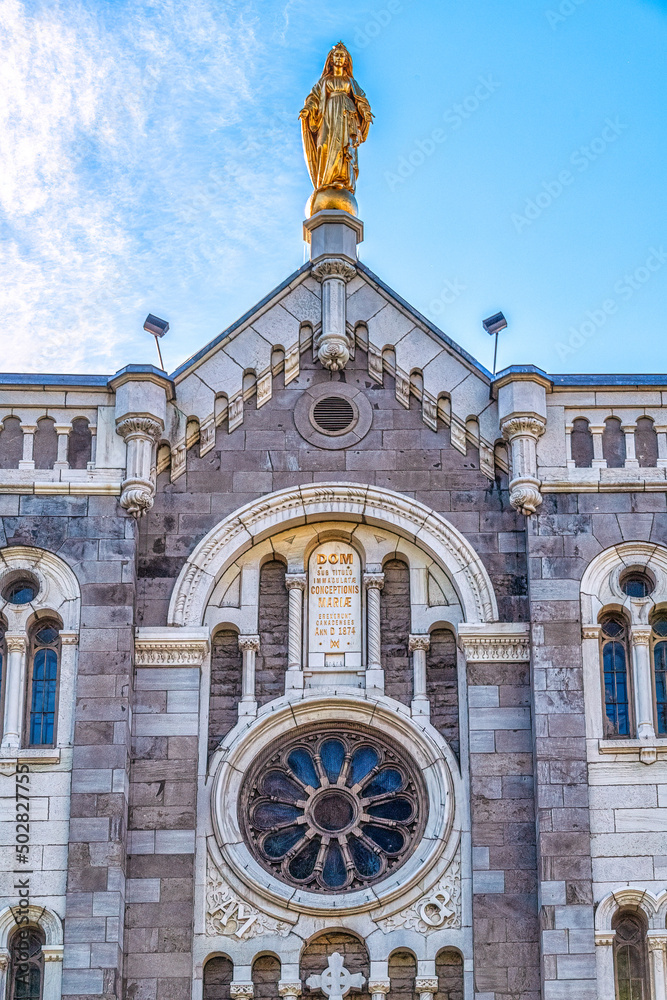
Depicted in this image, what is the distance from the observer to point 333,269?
90.6 ft

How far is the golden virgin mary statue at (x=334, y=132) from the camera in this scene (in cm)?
2862

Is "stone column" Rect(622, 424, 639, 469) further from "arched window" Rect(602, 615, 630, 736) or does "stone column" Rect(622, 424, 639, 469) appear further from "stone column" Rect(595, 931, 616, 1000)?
"stone column" Rect(595, 931, 616, 1000)

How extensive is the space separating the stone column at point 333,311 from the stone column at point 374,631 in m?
3.06

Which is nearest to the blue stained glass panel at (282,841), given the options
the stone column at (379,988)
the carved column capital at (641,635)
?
the stone column at (379,988)

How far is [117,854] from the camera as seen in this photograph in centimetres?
2402

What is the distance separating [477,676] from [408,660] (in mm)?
1017

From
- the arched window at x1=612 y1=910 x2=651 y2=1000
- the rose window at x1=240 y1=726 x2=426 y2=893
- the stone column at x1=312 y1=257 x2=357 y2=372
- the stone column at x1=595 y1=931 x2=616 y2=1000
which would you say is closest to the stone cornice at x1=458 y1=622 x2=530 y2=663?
the rose window at x1=240 y1=726 x2=426 y2=893

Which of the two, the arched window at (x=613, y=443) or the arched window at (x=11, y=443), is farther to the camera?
the arched window at (x=613, y=443)

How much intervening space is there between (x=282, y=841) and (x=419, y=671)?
9.08 feet

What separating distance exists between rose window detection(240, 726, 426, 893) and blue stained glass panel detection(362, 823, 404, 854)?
0.01 m

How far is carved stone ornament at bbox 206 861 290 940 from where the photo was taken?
24.4 metres

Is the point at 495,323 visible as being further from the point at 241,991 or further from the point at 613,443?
the point at 241,991

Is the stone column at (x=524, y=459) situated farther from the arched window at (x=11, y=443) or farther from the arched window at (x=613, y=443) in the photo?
the arched window at (x=11, y=443)

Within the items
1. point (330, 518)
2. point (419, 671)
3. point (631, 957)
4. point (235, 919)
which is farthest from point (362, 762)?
point (631, 957)
